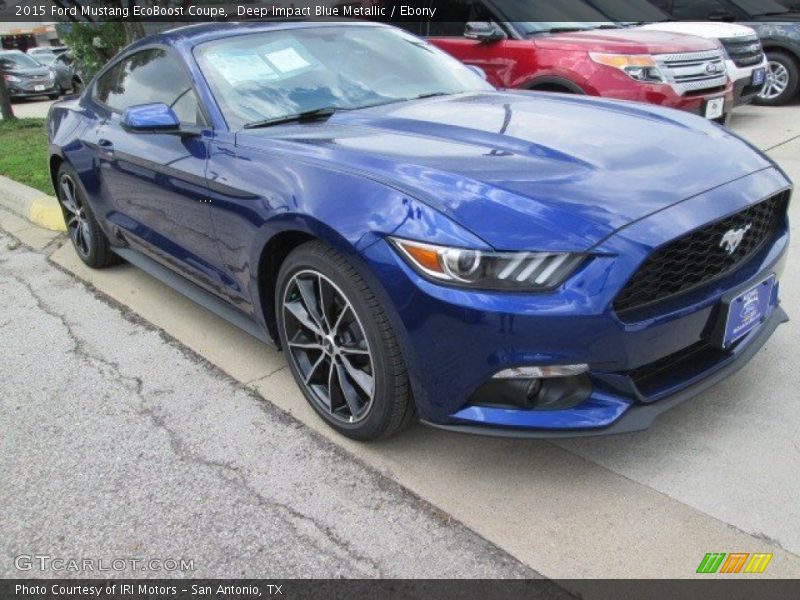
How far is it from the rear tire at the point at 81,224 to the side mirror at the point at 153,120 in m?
1.54

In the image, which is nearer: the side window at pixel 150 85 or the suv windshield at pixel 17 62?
the side window at pixel 150 85

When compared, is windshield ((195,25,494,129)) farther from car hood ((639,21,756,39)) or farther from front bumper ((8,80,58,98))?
front bumper ((8,80,58,98))

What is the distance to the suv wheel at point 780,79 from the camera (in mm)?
8688

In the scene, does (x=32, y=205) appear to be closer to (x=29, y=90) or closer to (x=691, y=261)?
(x=691, y=261)

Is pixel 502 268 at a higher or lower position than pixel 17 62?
higher

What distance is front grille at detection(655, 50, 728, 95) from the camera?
5906 millimetres

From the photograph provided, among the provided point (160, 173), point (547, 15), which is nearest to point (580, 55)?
point (547, 15)

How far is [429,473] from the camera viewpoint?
2.45m

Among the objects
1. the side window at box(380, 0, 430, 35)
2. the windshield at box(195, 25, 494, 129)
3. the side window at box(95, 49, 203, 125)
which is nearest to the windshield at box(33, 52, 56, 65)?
the side window at box(380, 0, 430, 35)

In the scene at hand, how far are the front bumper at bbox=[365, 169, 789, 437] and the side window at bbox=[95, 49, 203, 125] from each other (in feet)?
5.28

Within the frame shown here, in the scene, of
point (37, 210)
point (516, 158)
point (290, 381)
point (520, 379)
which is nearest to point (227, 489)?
point (290, 381)

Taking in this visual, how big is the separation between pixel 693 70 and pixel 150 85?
4.66 m

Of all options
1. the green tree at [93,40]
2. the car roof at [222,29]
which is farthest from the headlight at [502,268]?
the green tree at [93,40]

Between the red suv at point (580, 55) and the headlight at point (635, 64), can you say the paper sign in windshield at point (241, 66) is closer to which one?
the red suv at point (580, 55)
